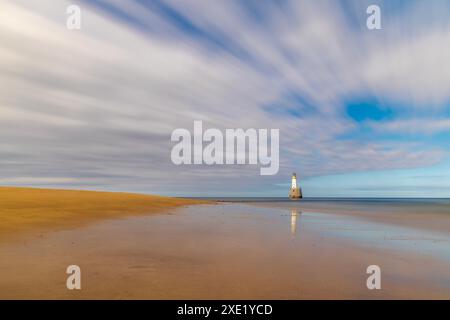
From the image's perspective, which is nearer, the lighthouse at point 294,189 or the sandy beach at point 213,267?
the sandy beach at point 213,267

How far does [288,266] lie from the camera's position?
9.21 metres

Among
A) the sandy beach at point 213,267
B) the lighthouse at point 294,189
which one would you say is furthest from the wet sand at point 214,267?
the lighthouse at point 294,189

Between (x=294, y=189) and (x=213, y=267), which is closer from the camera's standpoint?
(x=213, y=267)

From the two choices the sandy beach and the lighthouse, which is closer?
the sandy beach

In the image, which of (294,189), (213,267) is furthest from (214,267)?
(294,189)

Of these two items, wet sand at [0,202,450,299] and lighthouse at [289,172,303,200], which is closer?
wet sand at [0,202,450,299]

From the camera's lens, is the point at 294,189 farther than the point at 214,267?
Yes

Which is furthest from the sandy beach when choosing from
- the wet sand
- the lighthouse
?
the lighthouse

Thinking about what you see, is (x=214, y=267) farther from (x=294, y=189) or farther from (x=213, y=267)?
(x=294, y=189)

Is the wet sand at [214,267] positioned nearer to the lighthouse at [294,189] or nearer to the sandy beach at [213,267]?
the sandy beach at [213,267]

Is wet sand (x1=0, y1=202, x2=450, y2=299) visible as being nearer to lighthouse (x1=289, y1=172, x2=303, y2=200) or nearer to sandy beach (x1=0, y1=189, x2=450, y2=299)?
sandy beach (x1=0, y1=189, x2=450, y2=299)
